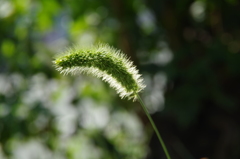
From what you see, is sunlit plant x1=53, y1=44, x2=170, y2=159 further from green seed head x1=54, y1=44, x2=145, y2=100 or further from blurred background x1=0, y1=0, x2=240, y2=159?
blurred background x1=0, y1=0, x2=240, y2=159

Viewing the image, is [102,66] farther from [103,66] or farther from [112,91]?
[112,91]

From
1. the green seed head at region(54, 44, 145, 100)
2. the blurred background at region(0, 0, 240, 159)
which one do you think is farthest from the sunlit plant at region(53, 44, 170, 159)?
the blurred background at region(0, 0, 240, 159)

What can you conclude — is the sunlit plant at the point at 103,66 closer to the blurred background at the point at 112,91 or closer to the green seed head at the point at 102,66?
the green seed head at the point at 102,66

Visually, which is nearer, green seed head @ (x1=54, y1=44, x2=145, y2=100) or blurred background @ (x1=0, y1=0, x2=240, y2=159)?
green seed head @ (x1=54, y1=44, x2=145, y2=100)

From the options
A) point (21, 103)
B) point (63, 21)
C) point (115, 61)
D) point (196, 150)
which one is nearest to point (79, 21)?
point (63, 21)

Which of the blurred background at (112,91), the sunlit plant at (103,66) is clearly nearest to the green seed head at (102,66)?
the sunlit plant at (103,66)

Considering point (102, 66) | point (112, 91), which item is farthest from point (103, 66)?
point (112, 91)

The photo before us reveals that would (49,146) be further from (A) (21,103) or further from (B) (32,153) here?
(A) (21,103)
